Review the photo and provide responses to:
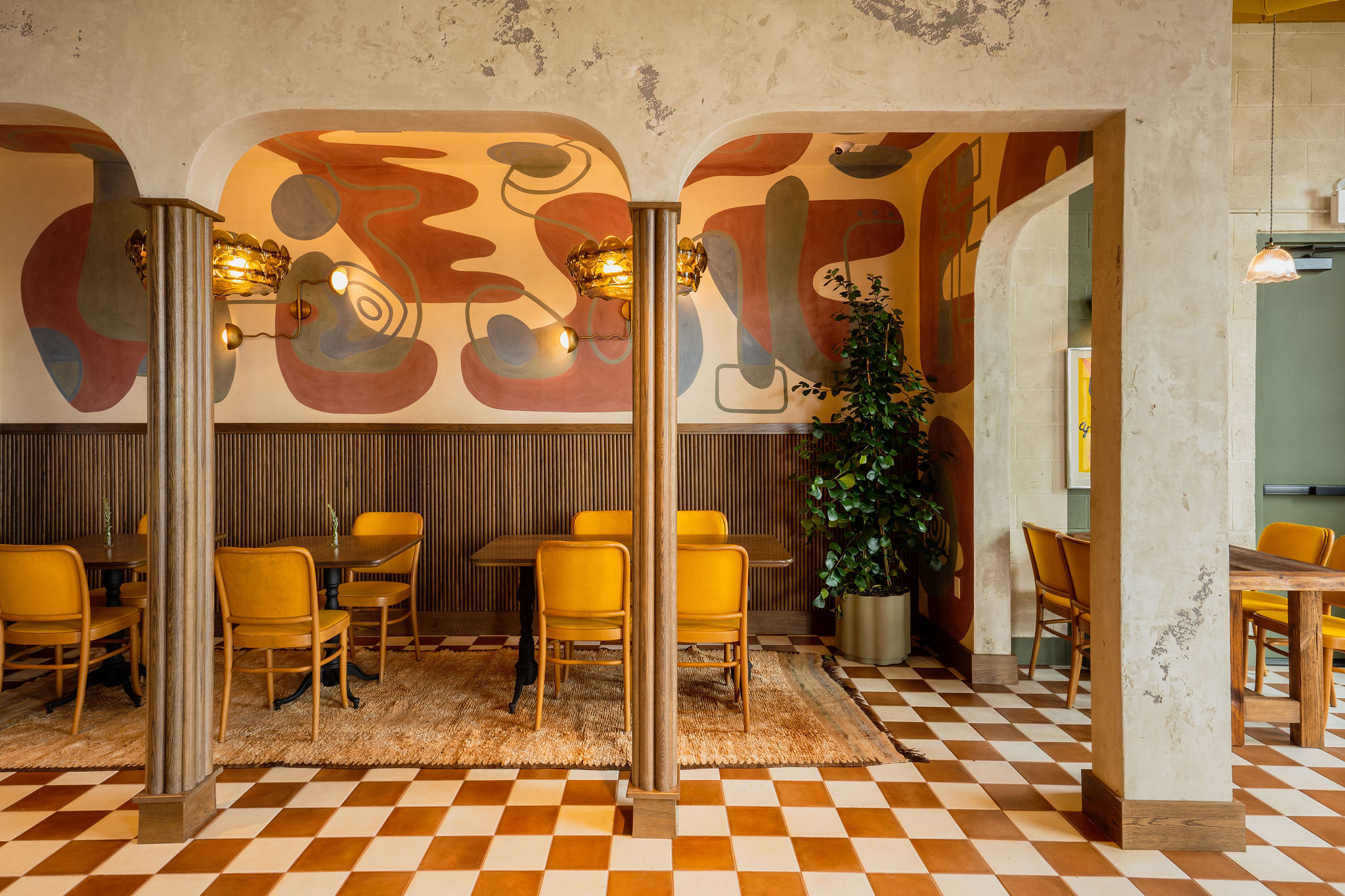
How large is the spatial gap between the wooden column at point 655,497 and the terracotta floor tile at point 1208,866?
1864 millimetres

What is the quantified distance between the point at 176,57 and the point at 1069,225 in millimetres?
5005

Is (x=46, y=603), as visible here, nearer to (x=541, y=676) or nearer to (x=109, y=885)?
(x=109, y=885)

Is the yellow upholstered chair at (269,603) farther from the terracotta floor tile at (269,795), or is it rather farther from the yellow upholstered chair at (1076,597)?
the yellow upholstered chair at (1076,597)

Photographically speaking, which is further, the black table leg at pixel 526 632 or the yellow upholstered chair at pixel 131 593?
the yellow upholstered chair at pixel 131 593

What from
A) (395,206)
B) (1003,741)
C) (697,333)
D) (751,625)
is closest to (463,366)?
(395,206)

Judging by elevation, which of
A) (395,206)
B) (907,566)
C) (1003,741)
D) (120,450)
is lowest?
(1003,741)

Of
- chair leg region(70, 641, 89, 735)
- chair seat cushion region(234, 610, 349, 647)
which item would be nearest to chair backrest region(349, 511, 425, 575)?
chair seat cushion region(234, 610, 349, 647)

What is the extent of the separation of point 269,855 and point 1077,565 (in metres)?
4.05

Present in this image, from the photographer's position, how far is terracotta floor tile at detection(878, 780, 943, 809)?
10.3ft

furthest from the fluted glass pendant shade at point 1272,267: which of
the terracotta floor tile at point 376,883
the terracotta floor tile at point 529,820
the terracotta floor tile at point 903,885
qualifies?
the terracotta floor tile at point 376,883

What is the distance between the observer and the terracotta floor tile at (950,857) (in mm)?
2656

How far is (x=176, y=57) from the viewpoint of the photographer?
9.30 feet

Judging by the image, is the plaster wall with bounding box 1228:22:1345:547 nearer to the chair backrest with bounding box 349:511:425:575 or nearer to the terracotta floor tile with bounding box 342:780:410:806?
the terracotta floor tile with bounding box 342:780:410:806

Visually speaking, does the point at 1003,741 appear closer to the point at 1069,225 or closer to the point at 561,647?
the point at 561,647
